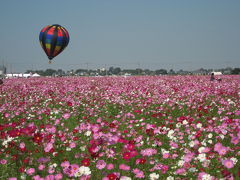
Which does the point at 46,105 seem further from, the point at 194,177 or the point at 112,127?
the point at 194,177

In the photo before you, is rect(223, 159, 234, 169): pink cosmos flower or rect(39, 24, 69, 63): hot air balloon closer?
rect(223, 159, 234, 169): pink cosmos flower

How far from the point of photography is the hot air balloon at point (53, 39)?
→ 71.7ft

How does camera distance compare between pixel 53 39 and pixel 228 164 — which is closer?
pixel 228 164

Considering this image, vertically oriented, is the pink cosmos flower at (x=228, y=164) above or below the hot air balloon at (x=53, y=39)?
below

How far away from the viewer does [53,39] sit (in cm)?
2189

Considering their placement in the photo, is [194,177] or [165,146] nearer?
[194,177]

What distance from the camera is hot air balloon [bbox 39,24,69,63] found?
71.7ft

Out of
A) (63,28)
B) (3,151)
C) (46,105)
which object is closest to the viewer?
(3,151)

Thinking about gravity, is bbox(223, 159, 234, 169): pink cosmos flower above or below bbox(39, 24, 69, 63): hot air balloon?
below

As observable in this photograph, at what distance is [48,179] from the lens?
8.01 feet

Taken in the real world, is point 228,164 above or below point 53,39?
below

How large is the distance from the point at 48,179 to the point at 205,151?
1637mm

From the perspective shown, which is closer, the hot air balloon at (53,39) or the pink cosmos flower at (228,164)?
the pink cosmos flower at (228,164)

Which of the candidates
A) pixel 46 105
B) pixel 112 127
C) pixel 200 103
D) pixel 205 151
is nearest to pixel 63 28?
pixel 46 105
